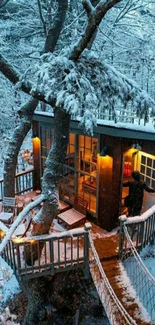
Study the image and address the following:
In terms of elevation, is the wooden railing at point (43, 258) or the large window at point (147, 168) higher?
the large window at point (147, 168)

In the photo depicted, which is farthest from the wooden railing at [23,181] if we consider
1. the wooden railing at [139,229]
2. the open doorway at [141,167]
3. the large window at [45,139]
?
the wooden railing at [139,229]

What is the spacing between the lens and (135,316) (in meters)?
4.25

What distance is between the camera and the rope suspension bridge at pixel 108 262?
4.53 m

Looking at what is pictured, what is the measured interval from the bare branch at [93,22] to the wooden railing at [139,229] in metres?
3.07

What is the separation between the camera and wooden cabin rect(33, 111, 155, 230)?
6.55 metres

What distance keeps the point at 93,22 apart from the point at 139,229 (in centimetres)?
387

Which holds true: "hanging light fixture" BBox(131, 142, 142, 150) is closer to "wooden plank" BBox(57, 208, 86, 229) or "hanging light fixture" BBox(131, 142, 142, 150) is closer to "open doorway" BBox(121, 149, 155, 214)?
"open doorway" BBox(121, 149, 155, 214)

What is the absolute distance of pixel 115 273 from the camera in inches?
204

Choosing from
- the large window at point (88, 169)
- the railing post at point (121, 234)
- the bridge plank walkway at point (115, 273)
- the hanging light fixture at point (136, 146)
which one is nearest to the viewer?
the bridge plank walkway at point (115, 273)

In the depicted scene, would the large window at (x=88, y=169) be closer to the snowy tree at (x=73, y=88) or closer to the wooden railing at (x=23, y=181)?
the wooden railing at (x=23, y=181)

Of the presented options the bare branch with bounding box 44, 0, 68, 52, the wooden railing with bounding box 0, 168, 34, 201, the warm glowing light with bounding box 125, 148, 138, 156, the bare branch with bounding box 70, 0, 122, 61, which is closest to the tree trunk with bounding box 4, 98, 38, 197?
the wooden railing with bounding box 0, 168, 34, 201

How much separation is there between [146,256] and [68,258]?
1758 millimetres

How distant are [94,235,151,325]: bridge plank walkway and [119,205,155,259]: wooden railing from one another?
27cm

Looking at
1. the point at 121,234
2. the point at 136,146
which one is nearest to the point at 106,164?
the point at 136,146
